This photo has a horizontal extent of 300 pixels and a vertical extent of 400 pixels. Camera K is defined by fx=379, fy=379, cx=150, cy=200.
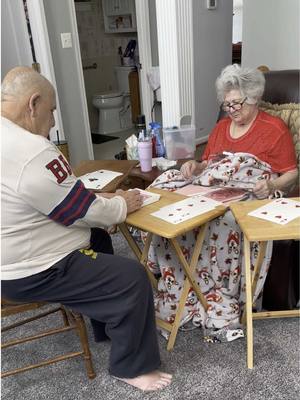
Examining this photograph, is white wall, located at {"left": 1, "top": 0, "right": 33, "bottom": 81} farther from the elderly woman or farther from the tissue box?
the elderly woman

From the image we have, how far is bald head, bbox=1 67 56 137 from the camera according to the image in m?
1.27

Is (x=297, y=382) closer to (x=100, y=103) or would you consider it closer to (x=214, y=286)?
(x=214, y=286)

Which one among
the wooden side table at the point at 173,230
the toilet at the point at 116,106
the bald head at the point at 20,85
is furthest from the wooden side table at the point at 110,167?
the toilet at the point at 116,106

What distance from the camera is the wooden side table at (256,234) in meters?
1.29

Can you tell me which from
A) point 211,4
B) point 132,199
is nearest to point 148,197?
point 132,199

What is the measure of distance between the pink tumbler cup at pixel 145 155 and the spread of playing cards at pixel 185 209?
547 millimetres

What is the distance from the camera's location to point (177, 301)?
1799 mm

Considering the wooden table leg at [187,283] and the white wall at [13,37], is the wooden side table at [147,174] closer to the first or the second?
the wooden table leg at [187,283]

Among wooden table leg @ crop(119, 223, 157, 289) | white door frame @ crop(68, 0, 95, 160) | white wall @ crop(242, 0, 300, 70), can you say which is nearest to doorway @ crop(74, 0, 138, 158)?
white door frame @ crop(68, 0, 95, 160)

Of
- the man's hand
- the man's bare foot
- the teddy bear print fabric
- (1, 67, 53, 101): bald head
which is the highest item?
(1, 67, 53, 101): bald head

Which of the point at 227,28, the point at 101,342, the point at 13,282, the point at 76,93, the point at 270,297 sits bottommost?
the point at 101,342

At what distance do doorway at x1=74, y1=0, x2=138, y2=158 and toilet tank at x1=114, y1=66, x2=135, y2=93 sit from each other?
10 cm

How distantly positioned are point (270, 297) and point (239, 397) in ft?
1.71

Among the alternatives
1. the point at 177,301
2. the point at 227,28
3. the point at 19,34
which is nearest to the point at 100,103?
the point at 19,34
